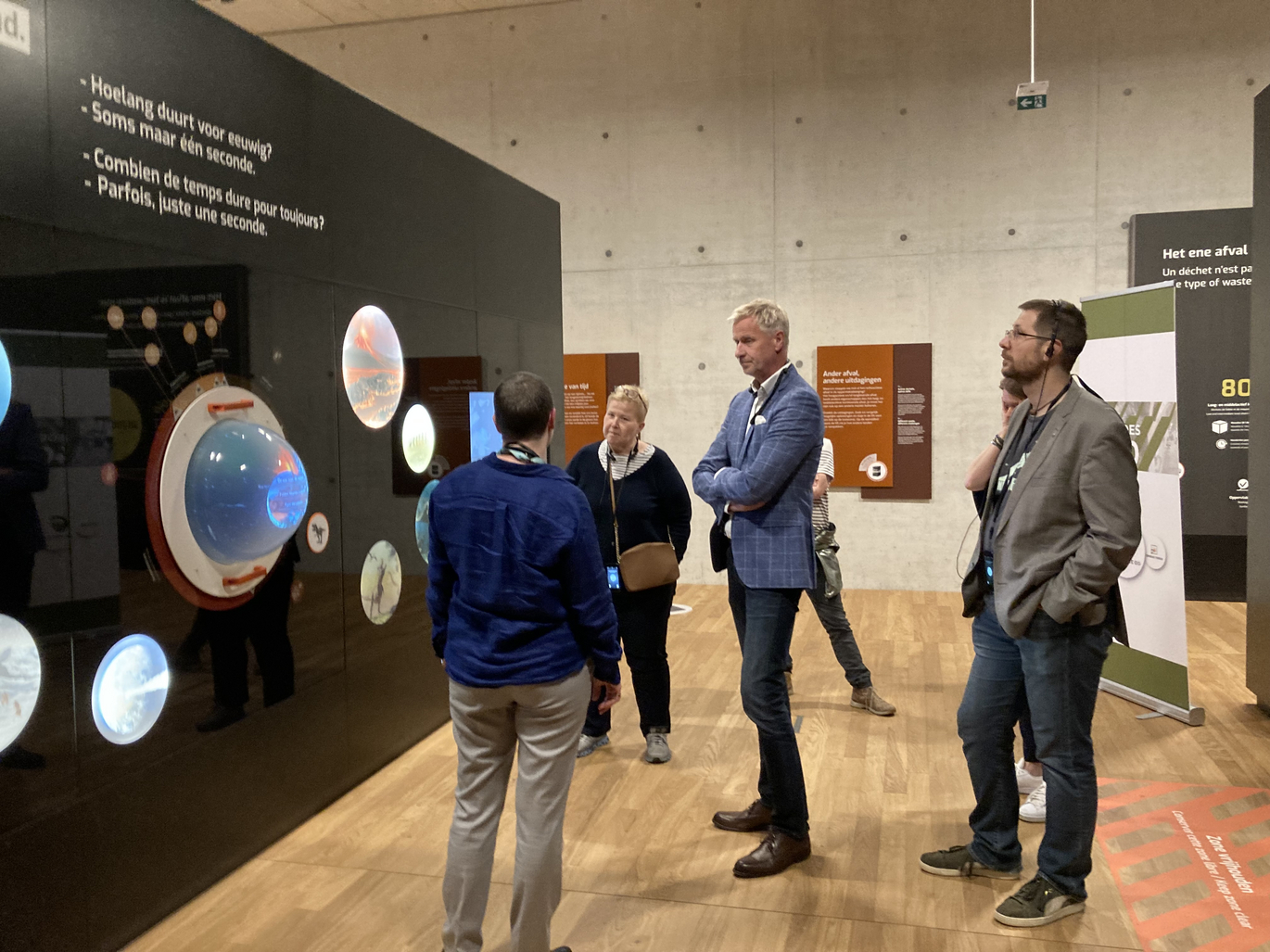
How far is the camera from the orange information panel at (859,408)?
8227mm

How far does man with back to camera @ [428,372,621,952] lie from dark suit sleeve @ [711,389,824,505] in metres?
0.74

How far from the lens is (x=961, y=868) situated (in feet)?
10.2

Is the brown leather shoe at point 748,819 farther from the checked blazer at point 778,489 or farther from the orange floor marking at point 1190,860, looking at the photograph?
the orange floor marking at point 1190,860

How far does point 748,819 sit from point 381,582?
6.02ft

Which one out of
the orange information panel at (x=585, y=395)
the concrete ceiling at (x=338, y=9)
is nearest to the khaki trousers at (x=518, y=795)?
the orange information panel at (x=585, y=395)

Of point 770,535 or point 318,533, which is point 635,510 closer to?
point 770,535

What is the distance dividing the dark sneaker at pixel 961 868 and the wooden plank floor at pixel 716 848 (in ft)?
0.11

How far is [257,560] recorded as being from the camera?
10.8 feet

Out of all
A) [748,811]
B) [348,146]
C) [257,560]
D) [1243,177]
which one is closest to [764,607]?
[748,811]

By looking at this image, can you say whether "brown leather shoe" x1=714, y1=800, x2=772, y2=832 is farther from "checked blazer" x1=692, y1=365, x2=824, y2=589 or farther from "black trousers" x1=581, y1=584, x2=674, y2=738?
"checked blazer" x1=692, y1=365, x2=824, y2=589

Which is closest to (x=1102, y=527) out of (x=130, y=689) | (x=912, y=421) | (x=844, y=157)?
(x=130, y=689)

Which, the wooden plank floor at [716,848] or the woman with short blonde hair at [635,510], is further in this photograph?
the woman with short blonde hair at [635,510]

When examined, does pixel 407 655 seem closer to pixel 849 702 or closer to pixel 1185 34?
pixel 849 702

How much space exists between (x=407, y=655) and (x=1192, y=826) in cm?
324
